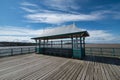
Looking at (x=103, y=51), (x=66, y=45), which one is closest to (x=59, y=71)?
(x=66, y=45)

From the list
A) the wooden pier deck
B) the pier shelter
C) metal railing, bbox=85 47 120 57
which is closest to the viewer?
the wooden pier deck

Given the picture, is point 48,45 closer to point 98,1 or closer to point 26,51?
point 26,51

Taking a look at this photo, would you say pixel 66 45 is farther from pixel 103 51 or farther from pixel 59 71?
pixel 103 51

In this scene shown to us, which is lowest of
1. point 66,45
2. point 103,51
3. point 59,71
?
point 59,71

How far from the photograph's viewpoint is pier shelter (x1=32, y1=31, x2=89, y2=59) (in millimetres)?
8484

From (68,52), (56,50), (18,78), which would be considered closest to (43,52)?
(56,50)

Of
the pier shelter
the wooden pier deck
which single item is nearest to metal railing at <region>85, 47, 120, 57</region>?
the pier shelter

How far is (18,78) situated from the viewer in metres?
3.77

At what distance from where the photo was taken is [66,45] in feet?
33.8

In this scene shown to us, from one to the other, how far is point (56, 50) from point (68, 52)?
1852mm

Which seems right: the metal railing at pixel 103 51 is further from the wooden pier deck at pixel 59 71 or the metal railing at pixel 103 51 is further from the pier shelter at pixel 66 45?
the wooden pier deck at pixel 59 71

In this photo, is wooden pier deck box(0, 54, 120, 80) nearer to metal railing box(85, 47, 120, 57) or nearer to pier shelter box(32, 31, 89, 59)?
pier shelter box(32, 31, 89, 59)

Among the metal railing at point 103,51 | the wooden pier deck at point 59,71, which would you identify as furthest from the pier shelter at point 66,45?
the wooden pier deck at point 59,71

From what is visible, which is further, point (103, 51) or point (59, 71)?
point (103, 51)
